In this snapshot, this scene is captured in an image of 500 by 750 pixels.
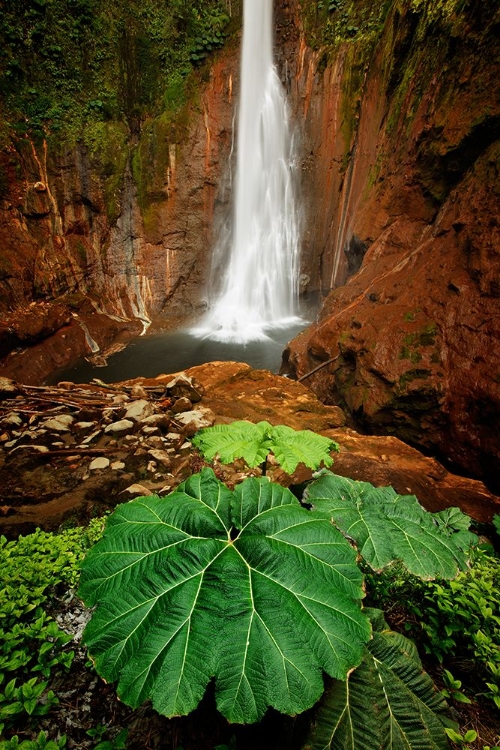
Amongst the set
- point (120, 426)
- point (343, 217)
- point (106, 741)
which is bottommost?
point (120, 426)

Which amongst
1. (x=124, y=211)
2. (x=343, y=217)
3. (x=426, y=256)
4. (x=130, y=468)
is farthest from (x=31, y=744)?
(x=124, y=211)

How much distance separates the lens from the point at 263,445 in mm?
1512

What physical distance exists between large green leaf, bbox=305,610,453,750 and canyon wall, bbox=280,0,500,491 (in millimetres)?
2958

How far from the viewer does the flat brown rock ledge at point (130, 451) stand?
8.78 feet

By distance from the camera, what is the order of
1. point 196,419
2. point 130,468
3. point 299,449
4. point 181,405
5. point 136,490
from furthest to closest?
point 181,405 < point 196,419 < point 130,468 < point 136,490 < point 299,449

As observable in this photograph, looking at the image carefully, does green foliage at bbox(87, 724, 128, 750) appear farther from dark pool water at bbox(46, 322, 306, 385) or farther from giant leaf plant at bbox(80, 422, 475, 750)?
dark pool water at bbox(46, 322, 306, 385)

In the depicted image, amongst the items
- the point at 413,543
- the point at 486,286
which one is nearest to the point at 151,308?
the point at 486,286

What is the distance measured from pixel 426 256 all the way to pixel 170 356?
753cm

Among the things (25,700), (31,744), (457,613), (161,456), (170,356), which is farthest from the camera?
(170,356)

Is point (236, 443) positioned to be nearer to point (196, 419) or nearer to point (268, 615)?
point (268, 615)

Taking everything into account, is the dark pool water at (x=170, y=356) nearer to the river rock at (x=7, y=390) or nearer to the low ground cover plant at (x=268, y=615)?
the river rock at (x=7, y=390)

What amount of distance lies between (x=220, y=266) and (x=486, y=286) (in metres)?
11.4

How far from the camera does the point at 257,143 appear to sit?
42.3 feet

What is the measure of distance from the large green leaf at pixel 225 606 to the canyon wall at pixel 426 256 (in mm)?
3222
